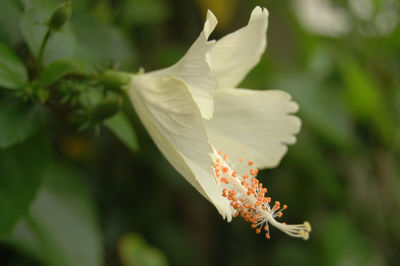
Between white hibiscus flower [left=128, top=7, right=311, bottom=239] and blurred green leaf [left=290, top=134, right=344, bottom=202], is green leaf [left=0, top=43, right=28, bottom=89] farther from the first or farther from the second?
blurred green leaf [left=290, top=134, right=344, bottom=202]

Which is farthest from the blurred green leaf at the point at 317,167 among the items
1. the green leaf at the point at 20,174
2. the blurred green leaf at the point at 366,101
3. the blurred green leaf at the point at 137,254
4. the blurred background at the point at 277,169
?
the green leaf at the point at 20,174

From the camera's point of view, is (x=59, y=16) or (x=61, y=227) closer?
(x=59, y=16)

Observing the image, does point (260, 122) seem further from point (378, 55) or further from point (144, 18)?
point (378, 55)

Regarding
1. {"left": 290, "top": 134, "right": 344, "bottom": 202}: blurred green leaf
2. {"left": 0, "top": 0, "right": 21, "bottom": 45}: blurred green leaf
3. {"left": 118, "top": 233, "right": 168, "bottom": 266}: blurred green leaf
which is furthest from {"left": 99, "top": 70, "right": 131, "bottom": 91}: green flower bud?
{"left": 290, "top": 134, "right": 344, "bottom": 202}: blurred green leaf

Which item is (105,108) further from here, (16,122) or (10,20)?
(10,20)

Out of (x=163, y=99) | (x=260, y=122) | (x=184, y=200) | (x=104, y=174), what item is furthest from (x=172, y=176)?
(x=163, y=99)

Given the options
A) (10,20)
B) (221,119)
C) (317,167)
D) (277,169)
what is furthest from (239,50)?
(277,169)
